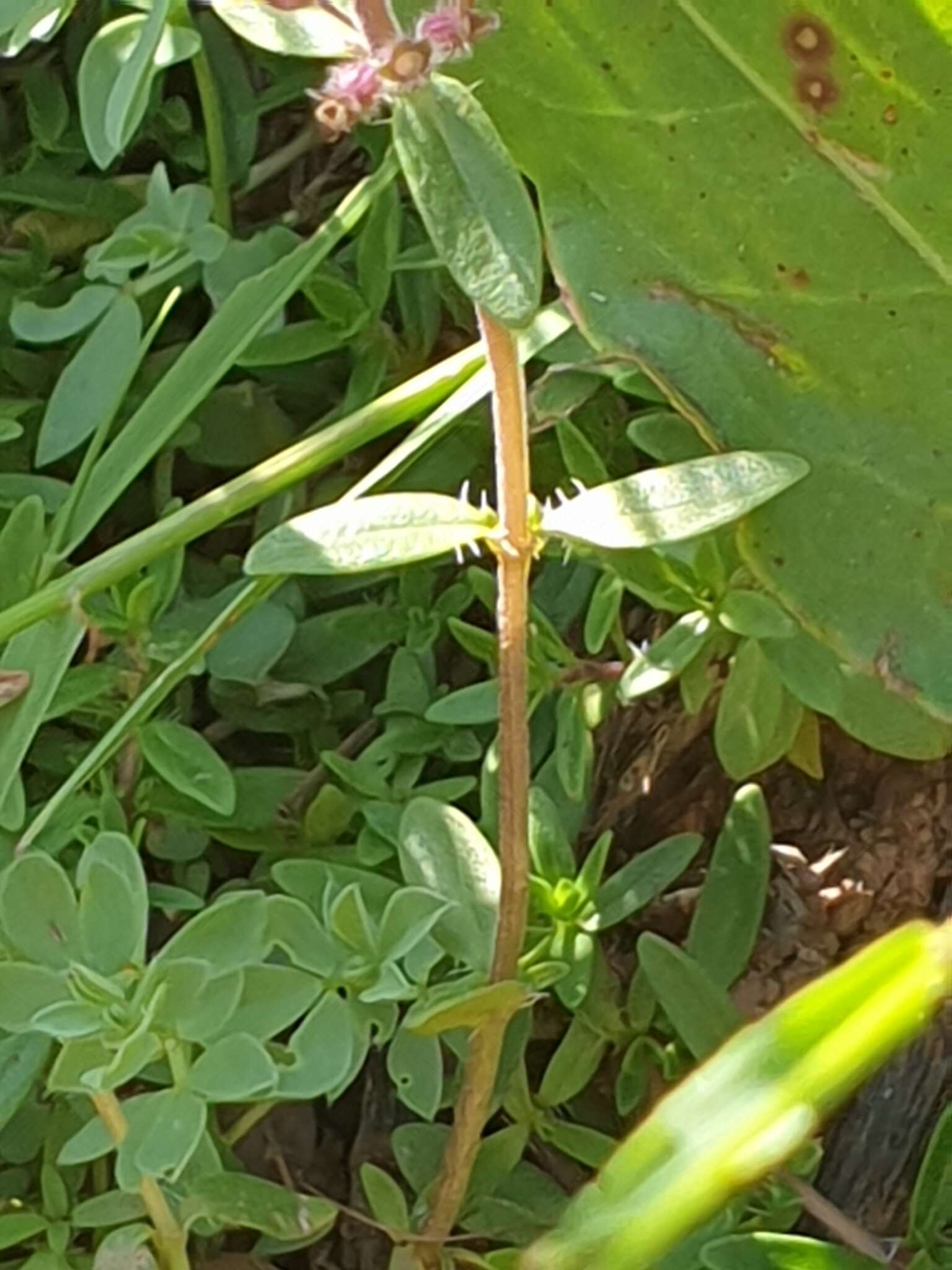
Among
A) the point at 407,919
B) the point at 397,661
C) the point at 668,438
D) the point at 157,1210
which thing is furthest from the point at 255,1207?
the point at 668,438

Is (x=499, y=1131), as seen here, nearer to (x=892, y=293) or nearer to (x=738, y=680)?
(x=738, y=680)

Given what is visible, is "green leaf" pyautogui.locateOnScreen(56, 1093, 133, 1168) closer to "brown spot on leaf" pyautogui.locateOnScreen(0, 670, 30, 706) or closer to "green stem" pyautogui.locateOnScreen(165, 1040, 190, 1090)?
"green stem" pyautogui.locateOnScreen(165, 1040, 190, 1090)

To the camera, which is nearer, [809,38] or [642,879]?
[809,38]

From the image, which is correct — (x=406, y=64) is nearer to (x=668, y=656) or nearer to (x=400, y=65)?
(x=400, y=65)

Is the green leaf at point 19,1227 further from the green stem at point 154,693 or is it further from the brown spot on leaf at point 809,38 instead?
the brown spot on leaf at point 809,38

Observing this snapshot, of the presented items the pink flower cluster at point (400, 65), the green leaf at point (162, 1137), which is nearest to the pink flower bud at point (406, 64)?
the pink flower cluster at point (400, 65)

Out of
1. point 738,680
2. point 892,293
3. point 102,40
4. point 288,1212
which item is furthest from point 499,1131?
point 102,40

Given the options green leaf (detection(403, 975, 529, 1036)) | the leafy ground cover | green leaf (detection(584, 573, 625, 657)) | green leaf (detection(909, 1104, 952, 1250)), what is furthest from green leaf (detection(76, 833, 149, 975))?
green leaf (detection(909, 1104, 952, 1250))

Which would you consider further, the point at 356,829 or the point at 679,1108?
the point at 356,829
